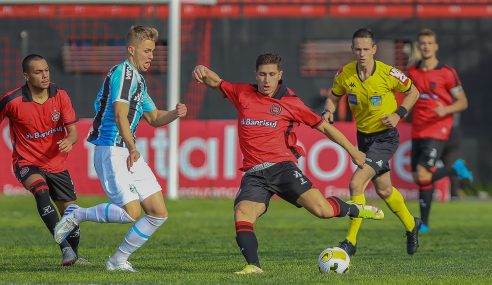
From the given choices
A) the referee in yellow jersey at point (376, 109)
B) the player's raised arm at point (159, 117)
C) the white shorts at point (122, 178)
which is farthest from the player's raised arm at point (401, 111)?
the white shorts at point (122, 178)

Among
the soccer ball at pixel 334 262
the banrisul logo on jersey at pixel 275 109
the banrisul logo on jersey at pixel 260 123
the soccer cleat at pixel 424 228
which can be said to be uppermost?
the banrisul logo on jersey at pixel 275 109

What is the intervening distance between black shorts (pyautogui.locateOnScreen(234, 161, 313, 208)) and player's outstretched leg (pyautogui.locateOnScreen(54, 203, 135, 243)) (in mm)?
1059

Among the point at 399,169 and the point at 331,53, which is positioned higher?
the point at 331,53

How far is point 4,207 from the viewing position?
2125 centimetres

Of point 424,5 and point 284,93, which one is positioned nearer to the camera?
point 284,93

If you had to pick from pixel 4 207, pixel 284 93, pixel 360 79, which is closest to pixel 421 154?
pixel 360 79

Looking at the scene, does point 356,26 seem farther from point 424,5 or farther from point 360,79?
point 360,79

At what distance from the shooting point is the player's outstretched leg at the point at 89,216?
35.0 ft

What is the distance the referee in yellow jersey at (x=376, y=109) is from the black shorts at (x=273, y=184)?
6.33 ft

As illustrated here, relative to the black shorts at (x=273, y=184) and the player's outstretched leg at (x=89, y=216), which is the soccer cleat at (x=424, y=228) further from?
the player's outstretched leg at (x=89, y=216)

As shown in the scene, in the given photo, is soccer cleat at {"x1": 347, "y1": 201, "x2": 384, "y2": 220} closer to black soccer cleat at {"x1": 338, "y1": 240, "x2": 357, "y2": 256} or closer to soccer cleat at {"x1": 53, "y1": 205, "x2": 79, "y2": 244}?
black soccer cleat at {"x1": 338, "y1": 240, "x2": 357, "y2": 256}

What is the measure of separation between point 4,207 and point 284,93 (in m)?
11.1

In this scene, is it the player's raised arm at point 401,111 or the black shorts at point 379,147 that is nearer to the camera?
the player's raised arm at point 401,111

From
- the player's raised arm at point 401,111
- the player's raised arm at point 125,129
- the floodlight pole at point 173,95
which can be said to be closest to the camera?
the player's raised arm at point 125,129
